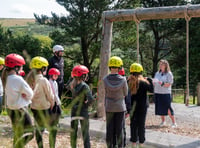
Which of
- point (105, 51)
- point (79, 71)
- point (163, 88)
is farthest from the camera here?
point (105, 51)

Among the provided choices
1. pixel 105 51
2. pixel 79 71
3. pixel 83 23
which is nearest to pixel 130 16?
pixel 105 51

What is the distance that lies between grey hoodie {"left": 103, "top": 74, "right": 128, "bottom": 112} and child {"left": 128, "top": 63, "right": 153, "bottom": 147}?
0.33m

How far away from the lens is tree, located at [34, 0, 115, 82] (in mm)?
20172

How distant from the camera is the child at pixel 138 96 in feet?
16.6

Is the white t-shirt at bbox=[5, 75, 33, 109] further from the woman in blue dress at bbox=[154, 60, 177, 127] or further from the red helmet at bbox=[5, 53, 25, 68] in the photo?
the woman in blue dress at bbox=[154, 60, 177, 127]

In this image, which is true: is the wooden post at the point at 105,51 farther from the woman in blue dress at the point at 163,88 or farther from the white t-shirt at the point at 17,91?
the white t-shirt at the point at 17,91

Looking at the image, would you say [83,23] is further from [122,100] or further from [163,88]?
[122,100]

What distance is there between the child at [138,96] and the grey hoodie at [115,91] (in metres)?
0.33

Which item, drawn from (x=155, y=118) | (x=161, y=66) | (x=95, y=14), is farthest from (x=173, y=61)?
(x=161, y=66)

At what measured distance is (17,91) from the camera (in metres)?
3.83

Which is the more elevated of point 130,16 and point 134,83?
point 130,16

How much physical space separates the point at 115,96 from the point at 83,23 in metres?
15.7

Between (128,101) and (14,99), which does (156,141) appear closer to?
(128,101)

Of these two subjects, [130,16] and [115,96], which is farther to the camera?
[130,16]
